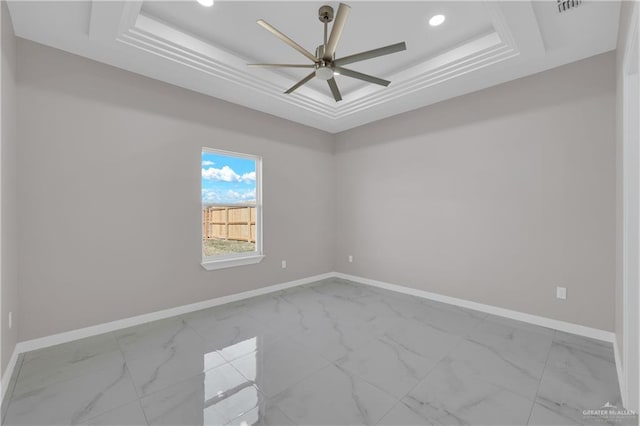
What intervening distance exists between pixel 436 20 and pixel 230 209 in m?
3.38

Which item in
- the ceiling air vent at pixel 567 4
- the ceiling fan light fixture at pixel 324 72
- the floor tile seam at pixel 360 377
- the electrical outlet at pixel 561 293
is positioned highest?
the ceiling air vent at pixel 567 4

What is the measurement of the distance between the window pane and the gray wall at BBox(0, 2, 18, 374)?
1.72 meters

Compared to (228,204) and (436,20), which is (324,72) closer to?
(436,20)

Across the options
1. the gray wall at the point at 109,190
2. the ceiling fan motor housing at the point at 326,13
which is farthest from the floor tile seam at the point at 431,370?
the ceiling fan motor housing at the point at 326,13

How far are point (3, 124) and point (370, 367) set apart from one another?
3.43m

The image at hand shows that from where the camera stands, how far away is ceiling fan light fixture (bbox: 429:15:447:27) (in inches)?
104

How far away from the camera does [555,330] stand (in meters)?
2.94

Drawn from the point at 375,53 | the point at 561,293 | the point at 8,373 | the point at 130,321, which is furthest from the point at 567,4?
the point at 8,373

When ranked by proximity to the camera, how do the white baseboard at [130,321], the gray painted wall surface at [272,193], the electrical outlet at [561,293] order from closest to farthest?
the white baseboard at [130,321]
the gray painted wall surface at [272,193]
the electrical outlet at [561,293]

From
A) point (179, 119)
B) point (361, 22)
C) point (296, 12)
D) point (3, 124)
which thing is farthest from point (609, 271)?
point (3, 124)

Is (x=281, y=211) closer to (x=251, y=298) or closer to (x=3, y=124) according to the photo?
(x=251, y=298)

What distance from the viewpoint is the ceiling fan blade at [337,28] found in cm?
183

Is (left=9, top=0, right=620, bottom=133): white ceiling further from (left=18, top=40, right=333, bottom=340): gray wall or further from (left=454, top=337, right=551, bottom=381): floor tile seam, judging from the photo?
(left=454, top=337, right=551, bottom=381): floor tile seam

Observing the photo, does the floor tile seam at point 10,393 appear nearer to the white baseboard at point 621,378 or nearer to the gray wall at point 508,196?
the white baseboard at point 621,378
